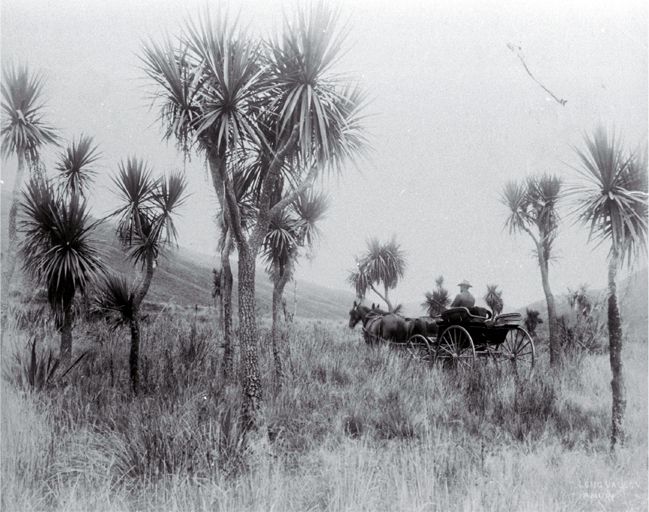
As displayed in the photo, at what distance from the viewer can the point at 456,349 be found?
910 centimetres

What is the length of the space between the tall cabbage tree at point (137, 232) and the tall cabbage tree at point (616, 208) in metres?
5.53

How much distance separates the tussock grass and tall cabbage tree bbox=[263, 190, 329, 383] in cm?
197

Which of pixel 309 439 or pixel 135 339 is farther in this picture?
pixel 135 339

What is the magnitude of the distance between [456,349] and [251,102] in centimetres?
629

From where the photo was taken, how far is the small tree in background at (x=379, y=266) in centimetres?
1128

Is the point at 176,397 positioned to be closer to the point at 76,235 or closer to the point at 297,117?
the point at 76,235

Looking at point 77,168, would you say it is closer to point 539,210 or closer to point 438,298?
point 539,210

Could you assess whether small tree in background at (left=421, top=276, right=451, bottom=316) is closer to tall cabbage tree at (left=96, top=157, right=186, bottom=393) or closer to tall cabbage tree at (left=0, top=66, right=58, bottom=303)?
tall cabbage tree at (left=96, top=157, right=186, bottom=393)

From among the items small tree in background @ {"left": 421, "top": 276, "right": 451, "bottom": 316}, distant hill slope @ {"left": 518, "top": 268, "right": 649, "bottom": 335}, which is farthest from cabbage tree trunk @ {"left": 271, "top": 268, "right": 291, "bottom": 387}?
small tree in background @ {"left": 421, "top": 276, "right": 451, "bottom": 316}

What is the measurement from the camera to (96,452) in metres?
4.28

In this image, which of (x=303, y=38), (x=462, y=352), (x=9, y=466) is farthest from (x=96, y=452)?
(x=462, y=352)

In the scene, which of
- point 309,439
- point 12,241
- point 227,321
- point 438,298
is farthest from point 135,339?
point 438,298

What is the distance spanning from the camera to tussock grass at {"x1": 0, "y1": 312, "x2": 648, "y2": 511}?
378cm

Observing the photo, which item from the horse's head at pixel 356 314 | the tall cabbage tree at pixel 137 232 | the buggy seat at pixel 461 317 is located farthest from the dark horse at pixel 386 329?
the tall cabbage tree at pixel 137 232
